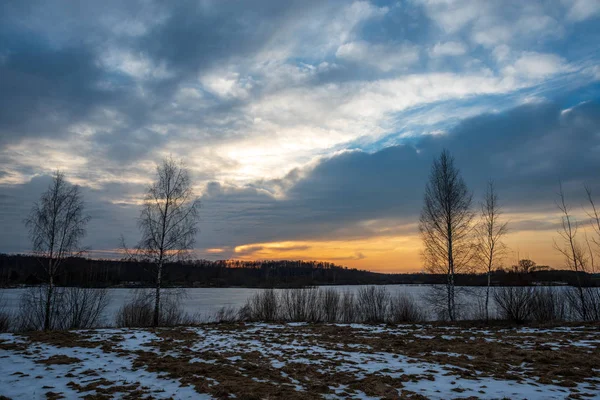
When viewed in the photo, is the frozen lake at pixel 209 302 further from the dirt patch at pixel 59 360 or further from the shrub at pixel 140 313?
the dirt patch at pixel 59 360

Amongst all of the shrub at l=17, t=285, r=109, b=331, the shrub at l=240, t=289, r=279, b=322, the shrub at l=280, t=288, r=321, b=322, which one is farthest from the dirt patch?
the shrub at l=280, t=288, r=321, b=322

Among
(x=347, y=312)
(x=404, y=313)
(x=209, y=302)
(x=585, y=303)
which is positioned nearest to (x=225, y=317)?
(x=347, y=312)

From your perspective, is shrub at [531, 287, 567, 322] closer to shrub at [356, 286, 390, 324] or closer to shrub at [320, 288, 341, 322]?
shrub at [356, 286, 390, 324]

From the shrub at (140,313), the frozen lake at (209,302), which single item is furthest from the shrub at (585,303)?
the shrub at (140,313)

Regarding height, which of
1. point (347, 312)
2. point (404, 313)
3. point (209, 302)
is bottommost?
point (209, 302)

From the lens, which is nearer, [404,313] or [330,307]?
[404,313]

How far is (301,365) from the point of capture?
8023 millimetres

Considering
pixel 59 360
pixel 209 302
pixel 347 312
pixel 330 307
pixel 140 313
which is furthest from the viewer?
pixel 209 302

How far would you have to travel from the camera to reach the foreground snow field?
19.6ft

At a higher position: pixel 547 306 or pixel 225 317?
pixel 547 306

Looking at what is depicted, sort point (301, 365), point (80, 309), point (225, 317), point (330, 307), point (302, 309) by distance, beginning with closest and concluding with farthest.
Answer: point (301, 365)
point (80, 309)
point (225, 317)
point (302, 309)
point (330, 307)

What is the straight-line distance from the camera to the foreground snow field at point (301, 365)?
235 inches

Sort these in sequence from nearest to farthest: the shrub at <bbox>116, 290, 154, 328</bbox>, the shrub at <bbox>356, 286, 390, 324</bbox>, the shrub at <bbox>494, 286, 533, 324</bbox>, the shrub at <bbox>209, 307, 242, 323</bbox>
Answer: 1. the shrub at <bbox>494, 286, 533, 324</bbox>
2. the shrub at <bbox>116, 290, 154, 328</bbox>
3. the shrub at <bbox>209, 307, 242, 323</bbox>
4. the shrub at <bbox>356, 286, 390, 324</bbox>

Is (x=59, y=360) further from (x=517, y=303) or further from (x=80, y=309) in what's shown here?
(x=517, y=303)
